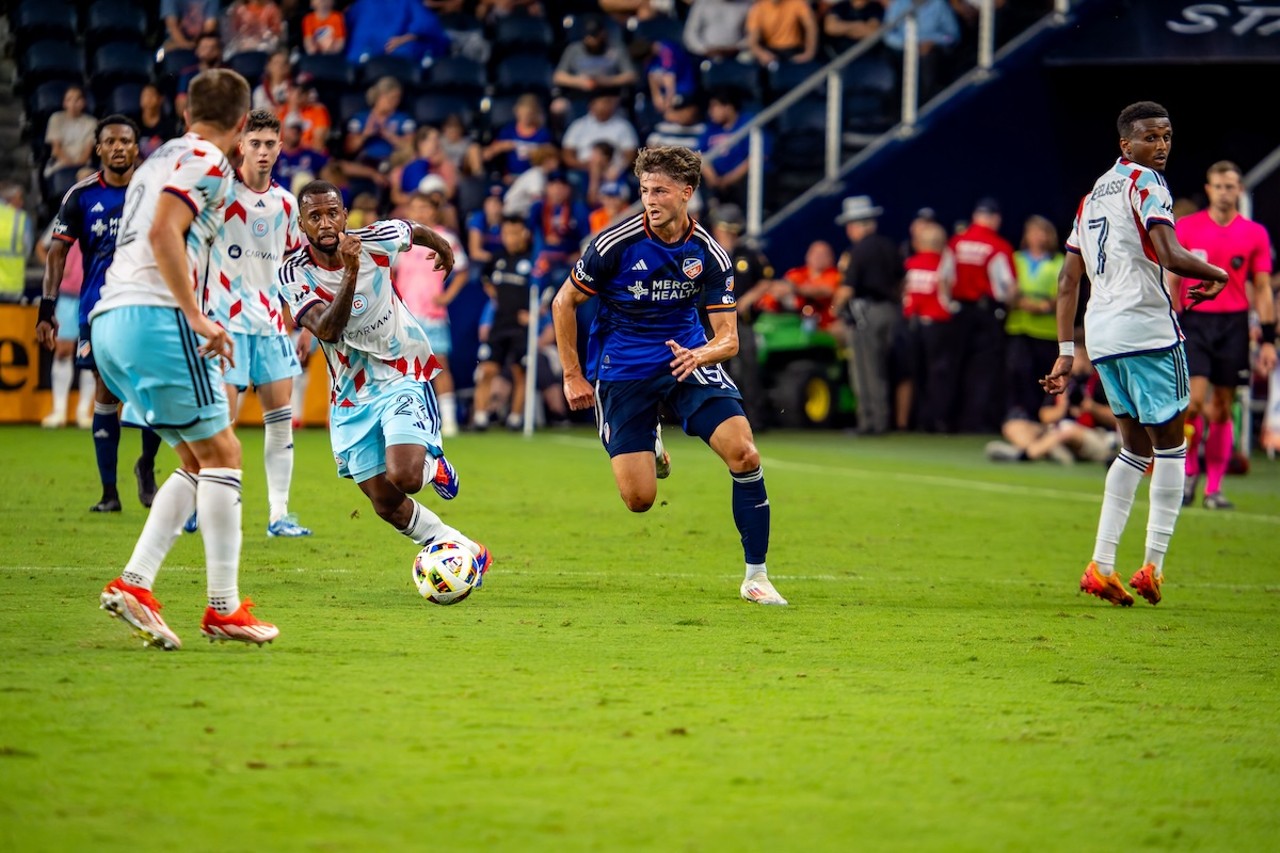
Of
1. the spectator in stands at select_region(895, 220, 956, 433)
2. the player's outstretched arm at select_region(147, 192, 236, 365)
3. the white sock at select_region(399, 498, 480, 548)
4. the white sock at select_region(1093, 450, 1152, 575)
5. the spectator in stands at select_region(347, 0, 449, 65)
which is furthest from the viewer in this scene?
the spectator in stands at select_region(347, 0, 449, 65)

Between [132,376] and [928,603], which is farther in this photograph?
[928,603]

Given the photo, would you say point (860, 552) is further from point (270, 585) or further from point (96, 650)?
point (96, 650)

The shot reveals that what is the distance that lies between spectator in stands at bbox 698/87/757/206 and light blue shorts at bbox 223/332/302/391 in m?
11.1

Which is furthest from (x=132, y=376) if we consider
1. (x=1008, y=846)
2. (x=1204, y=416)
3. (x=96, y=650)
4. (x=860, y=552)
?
(x=1204, y=416)

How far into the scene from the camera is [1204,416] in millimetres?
13852

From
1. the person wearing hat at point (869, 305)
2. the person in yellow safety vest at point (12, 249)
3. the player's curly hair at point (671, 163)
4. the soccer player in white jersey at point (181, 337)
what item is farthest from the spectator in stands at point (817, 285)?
the soccer player in white jersey at point (181, 337)

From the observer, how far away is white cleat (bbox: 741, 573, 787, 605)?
8391 millimetres

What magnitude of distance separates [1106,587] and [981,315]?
12501 mm

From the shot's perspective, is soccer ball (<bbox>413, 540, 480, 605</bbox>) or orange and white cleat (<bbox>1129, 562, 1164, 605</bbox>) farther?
orange and white cleat (<bbox>1129, 562, 1164, 605</bbox>)

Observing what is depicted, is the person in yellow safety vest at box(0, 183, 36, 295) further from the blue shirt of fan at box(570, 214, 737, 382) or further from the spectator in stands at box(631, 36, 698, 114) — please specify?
the blue shirt of fan at box(570, 214, 737, 382)

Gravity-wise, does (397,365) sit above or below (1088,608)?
above

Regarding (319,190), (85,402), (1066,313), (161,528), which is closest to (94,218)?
(319,190)

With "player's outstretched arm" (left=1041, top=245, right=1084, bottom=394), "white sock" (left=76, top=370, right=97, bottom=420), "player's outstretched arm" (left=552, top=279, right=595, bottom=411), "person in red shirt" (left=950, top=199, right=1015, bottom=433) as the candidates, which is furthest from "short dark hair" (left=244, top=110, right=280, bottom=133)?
"person in red shirt" (left=950, top=199, right=1015, bottom=433)

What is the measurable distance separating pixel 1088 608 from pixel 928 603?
0.78 meters
